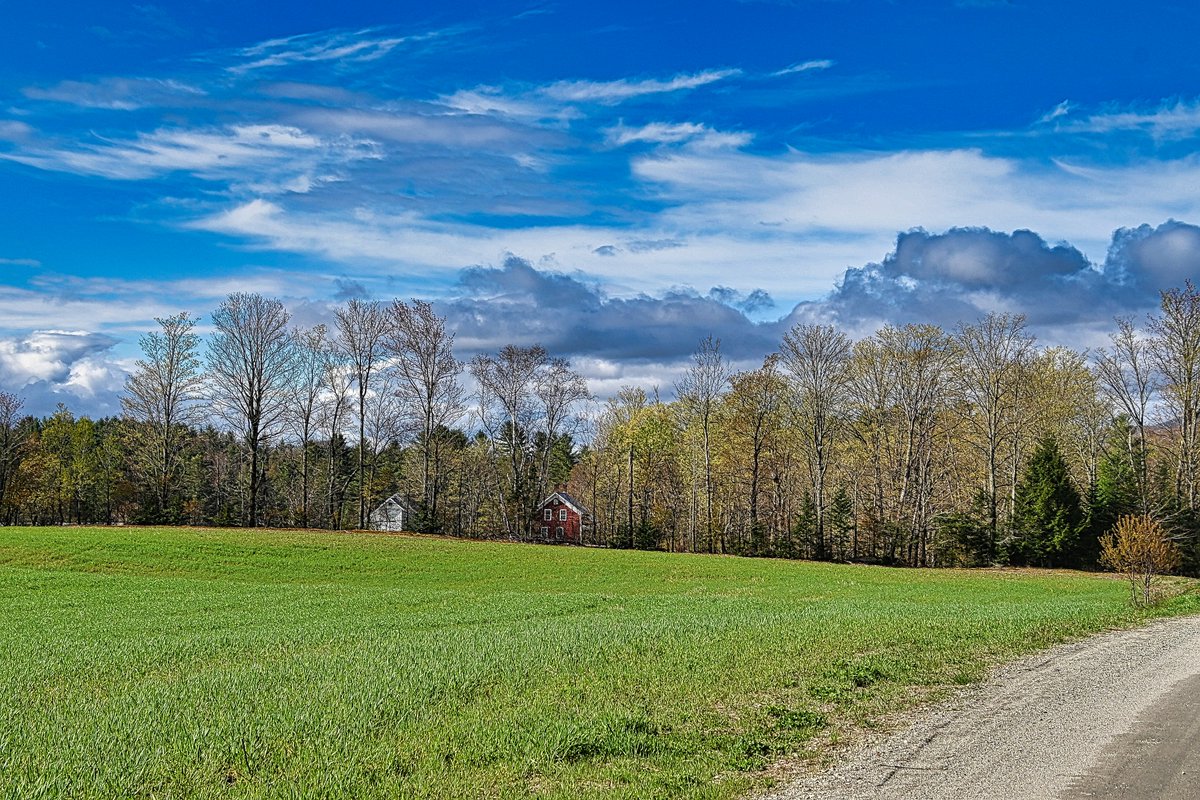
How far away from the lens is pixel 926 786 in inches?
305

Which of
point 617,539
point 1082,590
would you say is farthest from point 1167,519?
point 617,539

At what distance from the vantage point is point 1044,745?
9047 mm

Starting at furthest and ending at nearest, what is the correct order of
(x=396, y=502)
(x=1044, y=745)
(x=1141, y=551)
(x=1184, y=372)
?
(x=396, y=502)
(x=1184, y=372)
(x=1141, y=551)
(x=1044, y=745)

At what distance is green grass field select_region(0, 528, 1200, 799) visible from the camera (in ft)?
25.6

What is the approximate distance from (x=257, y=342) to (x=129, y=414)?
1237 centimetres

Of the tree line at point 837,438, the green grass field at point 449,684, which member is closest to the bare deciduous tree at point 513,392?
the tree line at point 837,438

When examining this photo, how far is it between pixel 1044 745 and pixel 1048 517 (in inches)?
1875

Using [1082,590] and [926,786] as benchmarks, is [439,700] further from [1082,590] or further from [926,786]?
[1082,590]

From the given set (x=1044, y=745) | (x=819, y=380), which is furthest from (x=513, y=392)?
(x=1044, y=745)

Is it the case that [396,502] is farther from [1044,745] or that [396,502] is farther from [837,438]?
[1044,745]

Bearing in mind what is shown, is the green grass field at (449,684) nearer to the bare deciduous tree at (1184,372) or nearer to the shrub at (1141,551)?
the shrub at (1141,551)

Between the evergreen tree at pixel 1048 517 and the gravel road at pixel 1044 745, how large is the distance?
40849mm

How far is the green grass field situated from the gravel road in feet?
2.41

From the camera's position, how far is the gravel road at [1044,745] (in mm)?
7660
